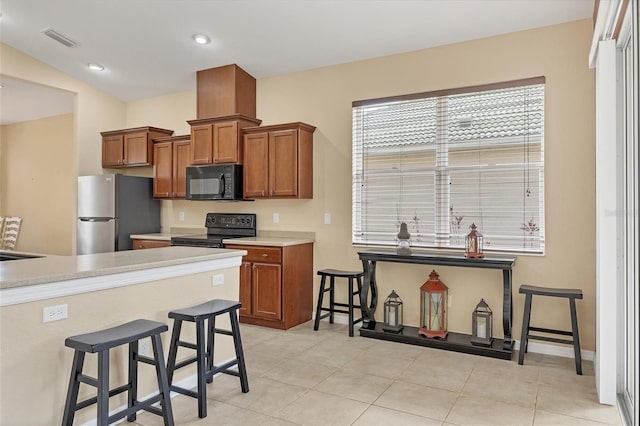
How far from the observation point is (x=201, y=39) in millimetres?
4543

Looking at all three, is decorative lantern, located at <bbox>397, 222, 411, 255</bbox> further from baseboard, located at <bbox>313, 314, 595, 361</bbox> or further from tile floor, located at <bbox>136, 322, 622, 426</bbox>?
baseboard, located at <bbox>313, 314, 595, 361</bbox>

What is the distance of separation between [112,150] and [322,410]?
504 cm

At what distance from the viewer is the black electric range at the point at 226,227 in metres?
5.12

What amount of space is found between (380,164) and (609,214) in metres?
2.27

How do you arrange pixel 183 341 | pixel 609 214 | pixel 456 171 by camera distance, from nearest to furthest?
1. pixel 609 214
2. pixel 183 341
3. pixel 456 171

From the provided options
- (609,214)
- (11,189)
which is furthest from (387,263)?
(11,189)

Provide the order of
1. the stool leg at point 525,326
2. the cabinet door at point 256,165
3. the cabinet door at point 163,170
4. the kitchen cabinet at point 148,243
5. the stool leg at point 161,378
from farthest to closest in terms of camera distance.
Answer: the cabinet door at point 163,170, the kitchen cabinet at point 148,243, the cabinet door at point 256,165, the stool leg at point 525,326, the stool leg at point 161,378

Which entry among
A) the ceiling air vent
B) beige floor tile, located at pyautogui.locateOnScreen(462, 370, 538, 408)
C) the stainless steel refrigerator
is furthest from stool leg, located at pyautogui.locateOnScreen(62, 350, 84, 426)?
the ceiling air vent

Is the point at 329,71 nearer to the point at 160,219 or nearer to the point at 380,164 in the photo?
the point at 380,164

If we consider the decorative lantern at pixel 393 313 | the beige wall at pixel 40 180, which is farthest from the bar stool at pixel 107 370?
the beige wall at pixel 40 180

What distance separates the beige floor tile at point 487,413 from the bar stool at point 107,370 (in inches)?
65.9

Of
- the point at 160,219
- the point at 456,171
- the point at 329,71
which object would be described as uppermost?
the point at 329,71

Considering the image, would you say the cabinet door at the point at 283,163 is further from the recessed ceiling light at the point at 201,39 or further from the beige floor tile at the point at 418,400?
the beige floor tile at the point at 418,400

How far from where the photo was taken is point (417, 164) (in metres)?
4.36
